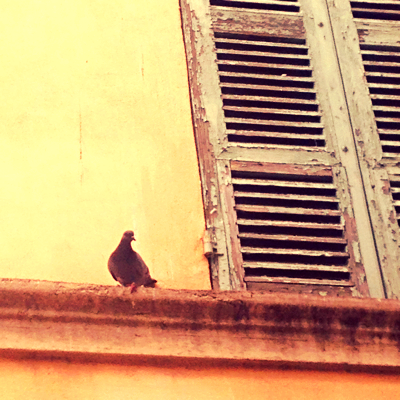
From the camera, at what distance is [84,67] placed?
4086 millimetres

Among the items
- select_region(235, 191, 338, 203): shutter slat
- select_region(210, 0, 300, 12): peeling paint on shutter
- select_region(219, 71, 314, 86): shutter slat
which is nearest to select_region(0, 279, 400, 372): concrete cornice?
select_region(235, 191, 338, 203): shutter slat

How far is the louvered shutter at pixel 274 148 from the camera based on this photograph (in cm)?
353

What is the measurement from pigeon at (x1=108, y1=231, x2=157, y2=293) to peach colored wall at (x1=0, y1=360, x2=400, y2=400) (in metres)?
0.52

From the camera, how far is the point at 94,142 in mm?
3789

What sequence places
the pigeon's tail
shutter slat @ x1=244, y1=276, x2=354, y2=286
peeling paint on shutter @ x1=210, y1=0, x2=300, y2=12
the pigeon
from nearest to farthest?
1. the pigeon
2. the pigeon's tail
3. shutter slat @ x1=244, y1=276, x2=354, y2=286
4. peeling paint on shutter @ x1=210, y1=0, x2=300, y2=12

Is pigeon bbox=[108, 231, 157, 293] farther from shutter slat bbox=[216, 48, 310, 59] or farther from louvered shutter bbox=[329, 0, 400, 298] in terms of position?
shutter slat bbox=[216, 48, 310, 59]

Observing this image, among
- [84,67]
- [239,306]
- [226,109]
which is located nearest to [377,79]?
[226,109]

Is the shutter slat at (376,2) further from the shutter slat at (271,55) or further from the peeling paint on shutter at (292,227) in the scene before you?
the peeling paint on shutter at (292,227)

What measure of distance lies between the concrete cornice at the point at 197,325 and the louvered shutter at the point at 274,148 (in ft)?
1.53

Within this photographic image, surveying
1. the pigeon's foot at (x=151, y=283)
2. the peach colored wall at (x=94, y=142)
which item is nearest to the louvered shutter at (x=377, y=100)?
the peach colored wall at (x=94, y=142)

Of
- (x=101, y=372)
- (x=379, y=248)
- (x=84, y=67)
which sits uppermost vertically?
(x=84, y=67)

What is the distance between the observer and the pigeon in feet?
10.5

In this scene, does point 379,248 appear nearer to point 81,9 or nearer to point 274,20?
point 274,20

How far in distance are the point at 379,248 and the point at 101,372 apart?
1603mm
